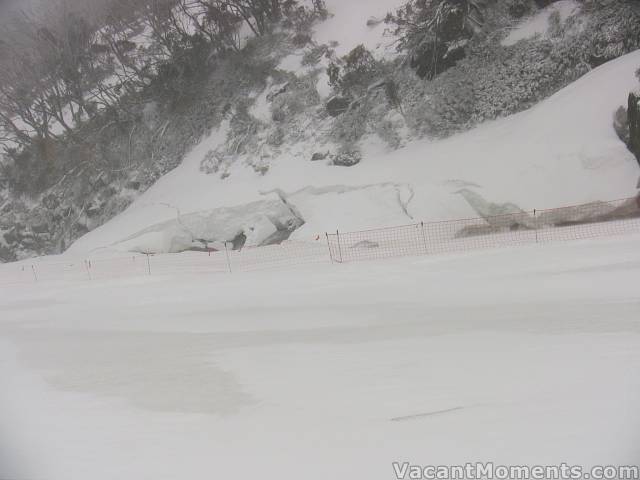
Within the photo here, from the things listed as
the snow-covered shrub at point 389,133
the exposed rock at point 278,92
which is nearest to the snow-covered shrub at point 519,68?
the snow-covered shrub at point 389,133

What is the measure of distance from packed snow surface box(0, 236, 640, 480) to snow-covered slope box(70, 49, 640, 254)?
529cm

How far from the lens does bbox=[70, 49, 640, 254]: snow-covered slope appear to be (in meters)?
11.9

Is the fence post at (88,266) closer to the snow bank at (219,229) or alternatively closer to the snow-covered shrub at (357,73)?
the snow bank at (219,229)

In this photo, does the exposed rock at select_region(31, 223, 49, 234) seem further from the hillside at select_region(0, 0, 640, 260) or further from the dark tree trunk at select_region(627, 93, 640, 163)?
the dark tree trunk at select_region(627, 93, 640, 163)

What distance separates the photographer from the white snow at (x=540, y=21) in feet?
52.0

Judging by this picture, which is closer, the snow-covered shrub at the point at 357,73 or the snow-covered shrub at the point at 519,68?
the snow-covered shrub at the point at 519,68

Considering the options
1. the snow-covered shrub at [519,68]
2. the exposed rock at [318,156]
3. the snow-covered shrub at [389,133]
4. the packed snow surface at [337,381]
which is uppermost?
the snow-covered shrub at [519,68]

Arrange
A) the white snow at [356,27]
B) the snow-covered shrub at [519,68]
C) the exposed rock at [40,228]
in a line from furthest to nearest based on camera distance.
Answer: the exposed rock at [40,228] → the white snow at [356,27] → the snow-covered shrub at [519,68]

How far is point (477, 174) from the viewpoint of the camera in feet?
42.8

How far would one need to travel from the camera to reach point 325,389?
3119mm

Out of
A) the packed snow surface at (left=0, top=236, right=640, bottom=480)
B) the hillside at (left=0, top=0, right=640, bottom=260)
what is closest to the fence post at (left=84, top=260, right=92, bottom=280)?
the hillside at (left=0, top=0, right=640, bottom=260)

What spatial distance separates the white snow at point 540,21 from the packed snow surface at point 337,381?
1187 cm

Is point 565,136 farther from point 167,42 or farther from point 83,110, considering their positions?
point 83,110

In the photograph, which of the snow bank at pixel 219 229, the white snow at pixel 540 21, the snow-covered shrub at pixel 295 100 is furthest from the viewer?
the snow-covered shrub at pixel 295 100
